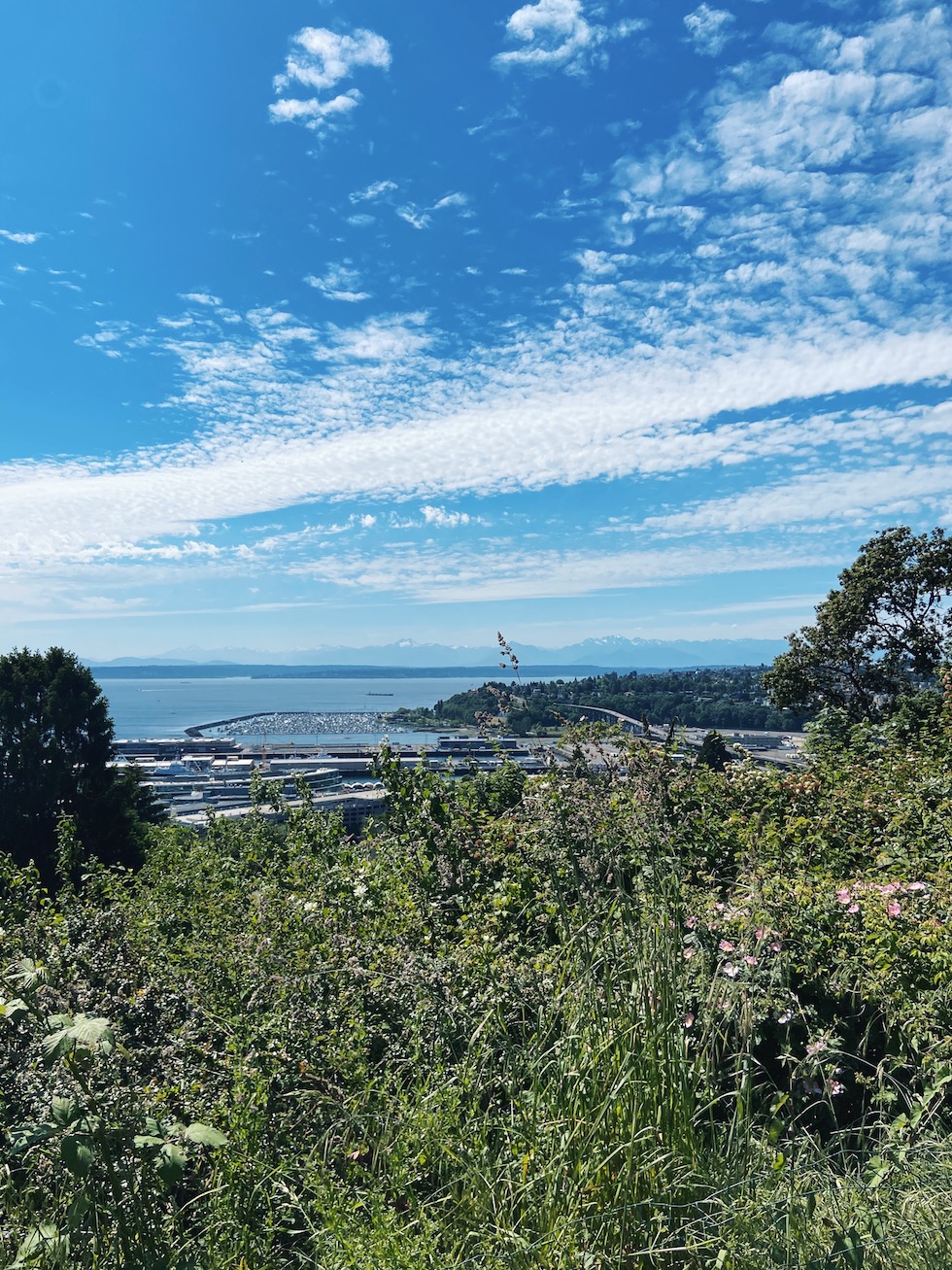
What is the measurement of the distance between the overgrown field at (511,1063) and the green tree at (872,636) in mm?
13125

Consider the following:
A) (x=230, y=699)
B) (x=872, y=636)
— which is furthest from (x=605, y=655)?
(x=230, y=699)

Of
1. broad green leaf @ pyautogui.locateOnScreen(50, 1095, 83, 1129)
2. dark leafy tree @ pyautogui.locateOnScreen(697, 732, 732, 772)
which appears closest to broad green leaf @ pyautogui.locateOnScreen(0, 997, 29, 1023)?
broad green leaf @ pyautogui.locateOnScreen(50, 1095, 83, 1129)

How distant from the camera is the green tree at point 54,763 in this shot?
20.5 m

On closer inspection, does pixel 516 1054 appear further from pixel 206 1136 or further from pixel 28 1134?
pixel 28 1134

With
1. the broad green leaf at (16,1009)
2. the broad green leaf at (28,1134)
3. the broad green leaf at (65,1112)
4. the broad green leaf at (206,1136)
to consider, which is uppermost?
the broad green leaf at (16,1009)

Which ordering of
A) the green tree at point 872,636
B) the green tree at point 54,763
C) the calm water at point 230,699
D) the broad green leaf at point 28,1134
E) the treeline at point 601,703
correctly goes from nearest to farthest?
1. the broad green leaf at point 28,1134
2. the treeline at point 601,703
3. the green tree at point 872,636
4. the green tree at point 54,763
5. the calm water at point 230,699

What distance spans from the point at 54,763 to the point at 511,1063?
22.3 metres

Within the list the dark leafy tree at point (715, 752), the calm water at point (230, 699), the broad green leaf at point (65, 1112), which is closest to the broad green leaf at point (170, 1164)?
the broad green leaf at point (65, 1112)

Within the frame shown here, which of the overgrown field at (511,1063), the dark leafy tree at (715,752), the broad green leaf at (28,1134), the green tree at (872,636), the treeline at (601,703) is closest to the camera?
the broad green leaf at (28,1134)

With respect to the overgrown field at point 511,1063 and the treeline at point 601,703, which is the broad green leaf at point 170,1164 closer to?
the overgrown field at point 511,1063

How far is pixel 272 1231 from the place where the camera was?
6.06ft

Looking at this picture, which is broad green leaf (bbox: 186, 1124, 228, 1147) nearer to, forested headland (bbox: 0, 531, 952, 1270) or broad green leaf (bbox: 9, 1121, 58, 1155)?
forested headland (bbox: 0, 531, 952, 1270)

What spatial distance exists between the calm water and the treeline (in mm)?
28026

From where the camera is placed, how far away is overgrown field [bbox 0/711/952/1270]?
1.85 metres
